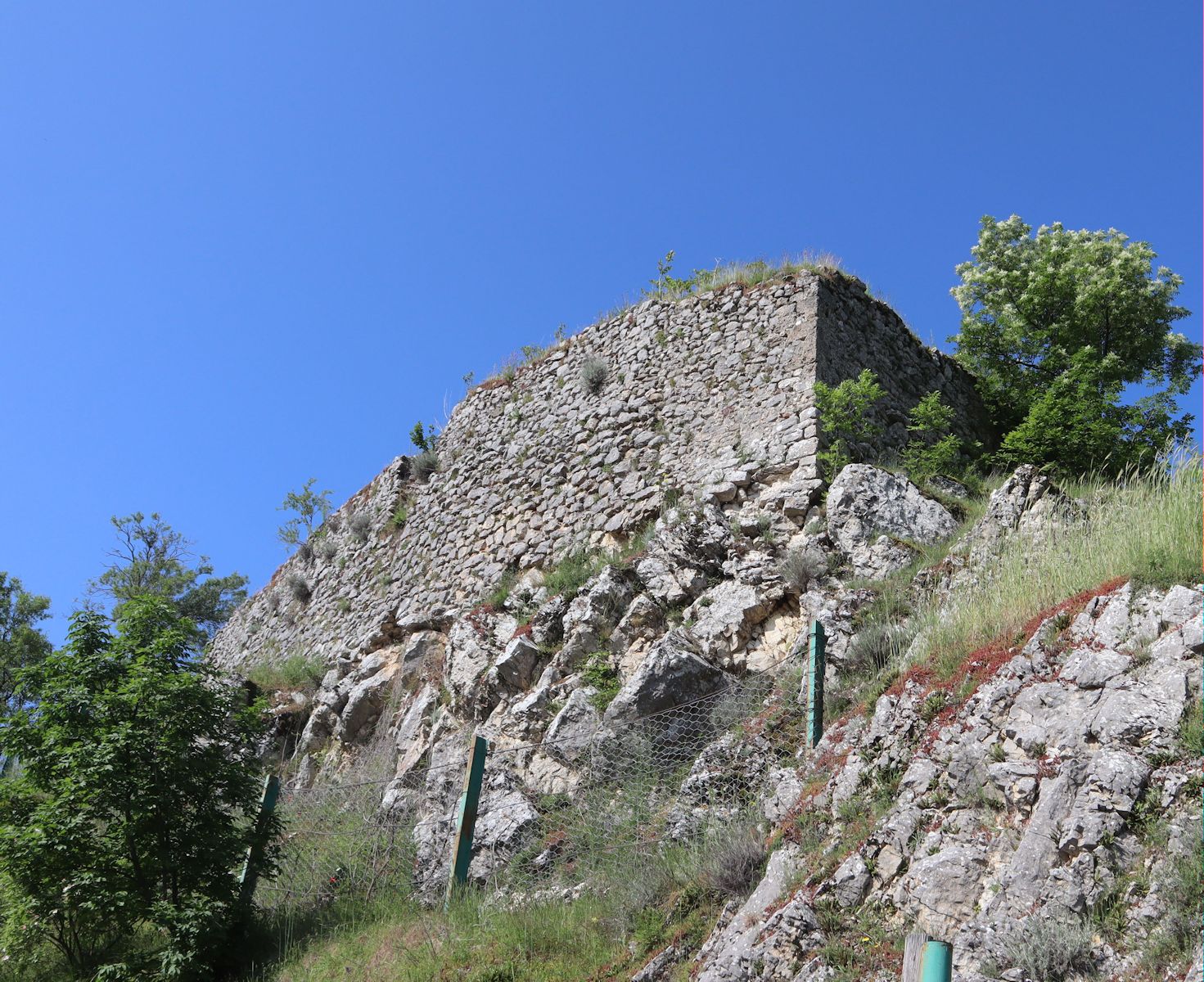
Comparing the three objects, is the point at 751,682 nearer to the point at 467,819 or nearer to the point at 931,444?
the point at 467,819

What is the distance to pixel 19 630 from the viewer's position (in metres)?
24.5

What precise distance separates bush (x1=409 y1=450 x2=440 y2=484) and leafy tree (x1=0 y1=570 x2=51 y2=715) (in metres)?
11.7

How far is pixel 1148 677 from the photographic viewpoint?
15.9 ft

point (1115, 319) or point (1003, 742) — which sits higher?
point (1115, 319)

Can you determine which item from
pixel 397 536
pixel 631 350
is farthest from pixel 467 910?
pixel 397 536

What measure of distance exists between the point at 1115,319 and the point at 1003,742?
32.8 feet

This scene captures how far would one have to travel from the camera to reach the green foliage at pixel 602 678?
904 cm

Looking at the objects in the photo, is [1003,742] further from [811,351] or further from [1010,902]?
[811,351]

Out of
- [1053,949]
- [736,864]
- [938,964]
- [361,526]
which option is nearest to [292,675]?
[361,526]

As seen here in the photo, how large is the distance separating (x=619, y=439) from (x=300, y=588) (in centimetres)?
791

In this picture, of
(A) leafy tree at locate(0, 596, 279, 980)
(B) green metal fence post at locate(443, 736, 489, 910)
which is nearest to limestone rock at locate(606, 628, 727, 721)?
(B) green metal fence post at locate(443, 736, 489, 910)

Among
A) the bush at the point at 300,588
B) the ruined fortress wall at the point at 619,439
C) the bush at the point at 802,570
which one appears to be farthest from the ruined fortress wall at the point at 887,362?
the bush at the point at 300,588

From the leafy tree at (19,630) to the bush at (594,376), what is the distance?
50.5 ft

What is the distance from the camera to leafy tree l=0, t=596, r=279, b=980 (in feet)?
23.6
